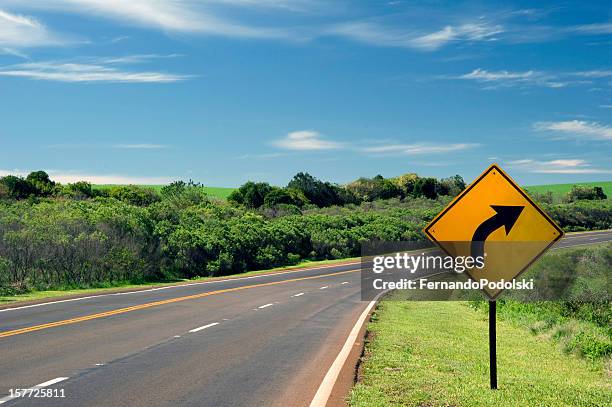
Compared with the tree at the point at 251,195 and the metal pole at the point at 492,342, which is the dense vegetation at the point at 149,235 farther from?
the metal pole at the point at 492,342

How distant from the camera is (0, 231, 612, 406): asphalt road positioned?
9055 millimetres

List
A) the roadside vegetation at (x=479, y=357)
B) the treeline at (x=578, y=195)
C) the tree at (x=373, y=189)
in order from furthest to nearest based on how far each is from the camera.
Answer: the treeline at (x=578, y=195), the tree at (x=373, y=189), the roadside vegetation at (x=479, y=357)

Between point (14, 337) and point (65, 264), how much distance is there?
68.2ft

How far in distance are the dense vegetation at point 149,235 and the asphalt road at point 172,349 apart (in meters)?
10.0

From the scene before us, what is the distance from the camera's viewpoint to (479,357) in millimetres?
13711

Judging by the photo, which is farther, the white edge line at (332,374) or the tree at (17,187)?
the tree at (17,187)

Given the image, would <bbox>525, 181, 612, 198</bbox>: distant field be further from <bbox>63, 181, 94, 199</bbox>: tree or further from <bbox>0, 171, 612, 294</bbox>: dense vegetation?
<bbox>63, 181, 94, 199</bbox>: tree

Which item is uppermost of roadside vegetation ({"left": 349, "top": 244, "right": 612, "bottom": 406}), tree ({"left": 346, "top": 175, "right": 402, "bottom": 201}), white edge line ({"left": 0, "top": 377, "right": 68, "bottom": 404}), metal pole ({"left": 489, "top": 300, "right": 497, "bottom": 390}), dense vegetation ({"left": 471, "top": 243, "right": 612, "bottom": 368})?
tree ({"left": 346, "top": 175, "right": 402, "bottom": 201})

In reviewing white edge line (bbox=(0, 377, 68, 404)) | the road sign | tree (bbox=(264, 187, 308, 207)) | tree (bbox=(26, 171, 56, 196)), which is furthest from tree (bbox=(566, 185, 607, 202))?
white edge line (bbox=(0, 377, 68, 404))

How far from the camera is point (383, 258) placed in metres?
68.2

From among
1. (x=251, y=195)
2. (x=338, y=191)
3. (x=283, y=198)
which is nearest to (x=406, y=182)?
(x=338, y=191)

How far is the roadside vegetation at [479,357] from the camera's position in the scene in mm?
9031

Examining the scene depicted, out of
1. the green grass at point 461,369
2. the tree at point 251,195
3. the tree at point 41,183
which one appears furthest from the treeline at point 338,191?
the green grass at point 461,369

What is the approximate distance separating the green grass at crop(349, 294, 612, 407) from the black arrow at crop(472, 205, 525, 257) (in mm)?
1938
